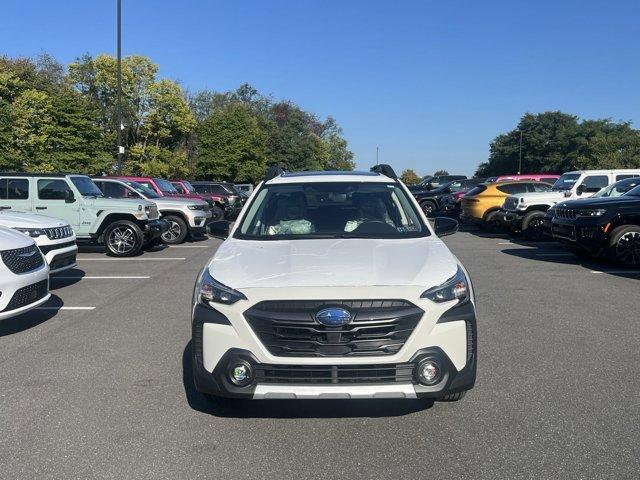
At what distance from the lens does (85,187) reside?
43.3 ft

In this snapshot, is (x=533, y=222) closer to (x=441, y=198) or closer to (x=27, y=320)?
(x=441, y=198)

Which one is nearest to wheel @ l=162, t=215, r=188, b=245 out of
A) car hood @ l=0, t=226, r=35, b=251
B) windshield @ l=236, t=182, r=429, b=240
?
car hood @ l=0, t=226, r=35, b=251

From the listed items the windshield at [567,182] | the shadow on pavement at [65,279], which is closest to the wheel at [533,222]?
the windshield at [567,182]

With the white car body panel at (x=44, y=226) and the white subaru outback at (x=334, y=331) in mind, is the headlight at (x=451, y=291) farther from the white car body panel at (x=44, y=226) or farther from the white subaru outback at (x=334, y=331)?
the white car body panel at (x=44, y=226)

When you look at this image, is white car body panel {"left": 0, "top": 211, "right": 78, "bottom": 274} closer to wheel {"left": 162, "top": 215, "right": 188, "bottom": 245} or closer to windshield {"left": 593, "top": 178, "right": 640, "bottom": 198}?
wheel {"left": 162, "top": 215, "right": 188, "bottom": 245}

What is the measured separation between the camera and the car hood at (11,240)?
20.0 feet

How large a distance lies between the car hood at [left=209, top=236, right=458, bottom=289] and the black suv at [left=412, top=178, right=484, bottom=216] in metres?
19.9

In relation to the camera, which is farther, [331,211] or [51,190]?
[51,190]

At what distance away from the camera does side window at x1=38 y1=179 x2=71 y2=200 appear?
1262 cm

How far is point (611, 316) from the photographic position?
685 cm

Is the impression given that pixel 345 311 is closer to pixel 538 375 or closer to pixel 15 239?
pixel 538 375

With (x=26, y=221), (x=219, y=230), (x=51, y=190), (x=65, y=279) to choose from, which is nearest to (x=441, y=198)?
(x=51, y=190)

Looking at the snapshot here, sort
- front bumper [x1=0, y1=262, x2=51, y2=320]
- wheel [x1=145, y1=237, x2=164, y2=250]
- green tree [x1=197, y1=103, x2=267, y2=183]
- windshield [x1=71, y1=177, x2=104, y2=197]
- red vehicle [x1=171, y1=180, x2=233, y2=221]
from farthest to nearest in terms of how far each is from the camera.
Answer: green tree [x1=197, y1=103, x2=267, y2=183] < red vehicle [x1=171, y1=180, x2=233, y2=221] < wheel [x1=145, y1=237, x2=164, y2=250] < windshield [x1=71, y1=177, x2=104, y2=197] < front bumper [x1=0, y1=262, x2=51, y2=320]

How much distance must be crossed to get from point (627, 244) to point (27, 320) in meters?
9.59
